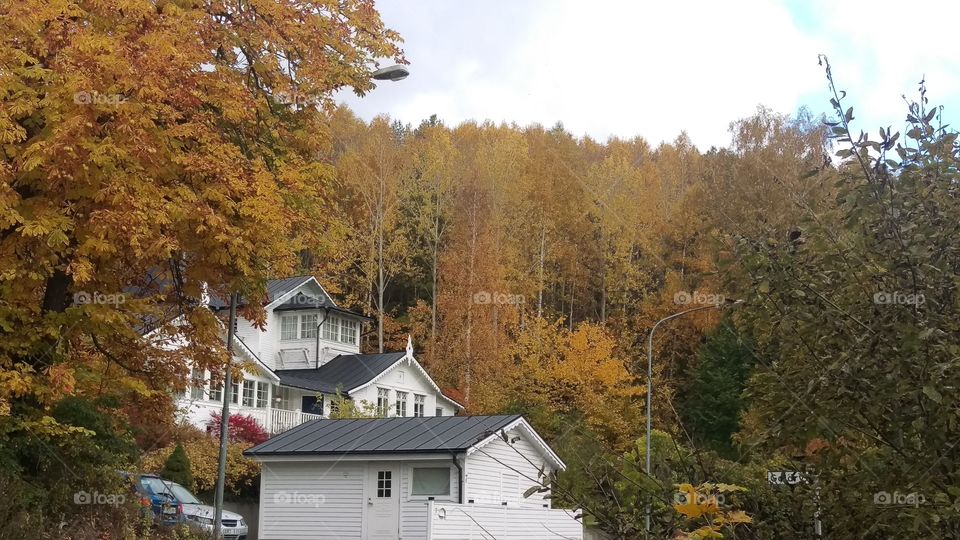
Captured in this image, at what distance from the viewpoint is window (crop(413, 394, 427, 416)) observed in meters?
50.5

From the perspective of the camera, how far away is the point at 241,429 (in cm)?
3838

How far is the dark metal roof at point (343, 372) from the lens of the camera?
46.0 m

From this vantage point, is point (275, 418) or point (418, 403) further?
point (418, 403)

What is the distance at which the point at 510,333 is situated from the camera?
56.9 meters

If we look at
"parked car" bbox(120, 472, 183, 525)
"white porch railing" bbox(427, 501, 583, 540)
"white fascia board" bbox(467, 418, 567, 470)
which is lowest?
"white porch railing" bbox(427, 501, 583, 540)

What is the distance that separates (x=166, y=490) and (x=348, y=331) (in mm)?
26773

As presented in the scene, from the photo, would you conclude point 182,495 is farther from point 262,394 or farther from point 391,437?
point 262,394

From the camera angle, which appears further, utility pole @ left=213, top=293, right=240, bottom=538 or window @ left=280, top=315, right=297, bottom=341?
window @ left=280, top=315, right=297, bottom=341

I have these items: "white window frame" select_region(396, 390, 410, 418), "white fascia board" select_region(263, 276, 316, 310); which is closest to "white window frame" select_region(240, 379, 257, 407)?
"white fascia board" select_region(263, 276, 316, 310)

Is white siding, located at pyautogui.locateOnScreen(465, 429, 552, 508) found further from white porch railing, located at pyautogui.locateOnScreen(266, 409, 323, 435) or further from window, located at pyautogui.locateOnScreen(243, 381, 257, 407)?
window, located at pyautogui.locateOnScreen(243, 381, 257, 407)

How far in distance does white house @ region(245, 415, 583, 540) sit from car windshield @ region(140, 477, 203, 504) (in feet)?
6.65

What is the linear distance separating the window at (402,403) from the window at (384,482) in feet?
72.8

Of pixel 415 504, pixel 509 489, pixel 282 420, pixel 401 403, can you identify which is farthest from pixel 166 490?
pixel 401 403

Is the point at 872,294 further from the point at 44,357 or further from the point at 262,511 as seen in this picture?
the point at 262,511
